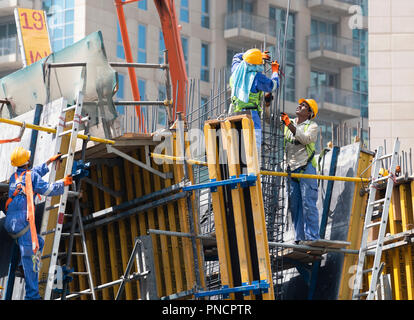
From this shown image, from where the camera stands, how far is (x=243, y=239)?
1669 cm

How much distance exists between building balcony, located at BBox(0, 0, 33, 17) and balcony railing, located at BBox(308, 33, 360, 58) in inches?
801

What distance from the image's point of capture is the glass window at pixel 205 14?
66125 mm

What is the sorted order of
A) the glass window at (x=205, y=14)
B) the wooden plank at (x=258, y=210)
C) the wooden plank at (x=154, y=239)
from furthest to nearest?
the glass window at (x=205, y=14)
the wooden plank at (x=154, y=239)
the wooden plank at (x=258, y=210)

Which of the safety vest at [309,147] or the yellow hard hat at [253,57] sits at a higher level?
the yellow hard hat at [253,57]

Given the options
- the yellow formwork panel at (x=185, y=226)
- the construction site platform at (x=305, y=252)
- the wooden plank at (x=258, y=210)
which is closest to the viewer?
the wooden plank at (x=258, y=210)

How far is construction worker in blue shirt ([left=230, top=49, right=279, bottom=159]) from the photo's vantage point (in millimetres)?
18156

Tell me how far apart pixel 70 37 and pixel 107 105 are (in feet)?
141

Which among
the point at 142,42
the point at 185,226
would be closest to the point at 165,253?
the point at 185,226

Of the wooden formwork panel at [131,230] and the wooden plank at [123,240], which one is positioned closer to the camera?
the wooden formwork panel at [131,230]

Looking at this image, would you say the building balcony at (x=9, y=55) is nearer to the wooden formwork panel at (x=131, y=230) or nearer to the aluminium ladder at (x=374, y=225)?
the wooden formwork panel at (x=131, y=230)

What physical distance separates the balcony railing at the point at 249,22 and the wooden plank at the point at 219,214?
50279 mm

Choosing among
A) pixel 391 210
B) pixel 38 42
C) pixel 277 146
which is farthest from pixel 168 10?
pixel 391 210

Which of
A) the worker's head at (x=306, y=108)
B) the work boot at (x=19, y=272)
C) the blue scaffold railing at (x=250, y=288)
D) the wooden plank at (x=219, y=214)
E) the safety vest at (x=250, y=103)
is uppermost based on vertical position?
the safety vest at (x=250, y=103)

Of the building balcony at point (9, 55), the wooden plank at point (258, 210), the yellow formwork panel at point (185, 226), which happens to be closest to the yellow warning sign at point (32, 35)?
the yellow formwork panel at point (185, 226)
